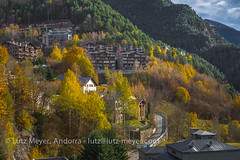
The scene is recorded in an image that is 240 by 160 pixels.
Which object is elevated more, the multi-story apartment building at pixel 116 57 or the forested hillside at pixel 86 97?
the multi-story apartment building at pixel 116 57

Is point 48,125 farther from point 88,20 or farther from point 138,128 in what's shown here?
point 88,20

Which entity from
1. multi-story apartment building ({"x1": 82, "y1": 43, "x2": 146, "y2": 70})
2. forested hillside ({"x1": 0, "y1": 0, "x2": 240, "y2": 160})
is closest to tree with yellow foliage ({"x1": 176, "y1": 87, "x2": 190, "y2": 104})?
forested hillside ({"x1": 0, "y1": 0, "x2": 240, "y2": 160})

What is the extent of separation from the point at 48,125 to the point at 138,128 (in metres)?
19.0

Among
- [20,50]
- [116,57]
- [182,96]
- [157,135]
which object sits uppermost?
[20,50]

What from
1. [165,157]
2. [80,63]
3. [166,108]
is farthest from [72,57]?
[165,157]

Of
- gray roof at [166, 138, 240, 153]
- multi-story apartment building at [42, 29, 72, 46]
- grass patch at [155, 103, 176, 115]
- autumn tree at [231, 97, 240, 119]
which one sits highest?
multi-story apartment building at [42, 29, 72, 46]

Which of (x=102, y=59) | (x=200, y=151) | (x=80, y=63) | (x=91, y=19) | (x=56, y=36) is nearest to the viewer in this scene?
(x=200, y=151)

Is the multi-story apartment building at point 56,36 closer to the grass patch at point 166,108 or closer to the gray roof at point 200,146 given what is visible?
the grass patch at point 166,108

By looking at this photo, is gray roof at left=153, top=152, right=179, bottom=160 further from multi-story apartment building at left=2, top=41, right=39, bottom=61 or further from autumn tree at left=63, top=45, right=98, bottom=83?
multi-story apartment building at left=2, top=41, right=39, bottom=61

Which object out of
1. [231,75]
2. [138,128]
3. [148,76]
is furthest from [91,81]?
[231,75]

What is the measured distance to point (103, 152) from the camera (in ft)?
87.6

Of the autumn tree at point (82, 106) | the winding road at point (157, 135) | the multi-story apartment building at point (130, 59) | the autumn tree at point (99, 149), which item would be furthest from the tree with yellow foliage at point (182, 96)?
the autumn tree at point (99, 149)

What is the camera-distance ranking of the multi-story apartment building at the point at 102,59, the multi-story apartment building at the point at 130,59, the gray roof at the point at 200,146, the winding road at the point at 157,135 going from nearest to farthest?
1. the gray roof at the point at 200,146
2. the winding road at the point at 157,135
3. the multi-story apartment building at the point at 102,59
4. the multi-story apartment building at the point at 130,59

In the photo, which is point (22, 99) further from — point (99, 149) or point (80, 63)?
point (80, 63)
